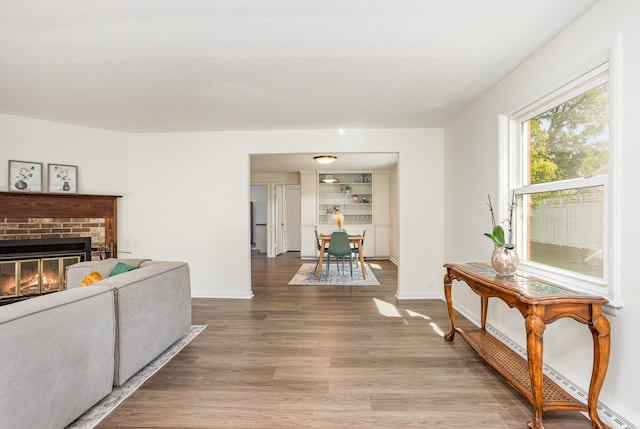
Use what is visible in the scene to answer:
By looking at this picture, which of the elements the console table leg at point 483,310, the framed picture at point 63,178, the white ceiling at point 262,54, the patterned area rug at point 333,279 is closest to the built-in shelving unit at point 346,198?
the patterned area rug at point 333,279


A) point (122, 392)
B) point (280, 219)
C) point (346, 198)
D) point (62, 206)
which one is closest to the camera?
point (122, 392)

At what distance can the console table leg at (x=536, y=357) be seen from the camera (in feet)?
5.04

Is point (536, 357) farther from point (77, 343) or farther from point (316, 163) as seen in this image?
point (316, 163)

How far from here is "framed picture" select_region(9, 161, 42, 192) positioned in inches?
138

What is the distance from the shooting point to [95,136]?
401cm

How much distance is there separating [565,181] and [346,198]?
6.12 m

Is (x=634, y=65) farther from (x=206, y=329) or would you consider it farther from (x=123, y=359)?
(x=206, y=329)

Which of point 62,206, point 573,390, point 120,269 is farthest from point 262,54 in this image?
point 62,206

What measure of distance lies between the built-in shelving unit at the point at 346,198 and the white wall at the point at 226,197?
3.91 meters

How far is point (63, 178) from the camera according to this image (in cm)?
379

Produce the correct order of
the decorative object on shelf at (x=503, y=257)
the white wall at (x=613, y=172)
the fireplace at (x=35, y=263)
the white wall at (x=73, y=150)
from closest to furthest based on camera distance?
the white wall at (x=613, y=172) → the decorative object on shelf at (x=503, y=257) → the fireplace at (x=35, y=263) → the white wall at (x=73, y=150)

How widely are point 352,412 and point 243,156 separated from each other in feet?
11.0

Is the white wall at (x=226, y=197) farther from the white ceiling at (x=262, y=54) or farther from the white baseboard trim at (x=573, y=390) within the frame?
the white baseboard trim at (x=573, y=390)

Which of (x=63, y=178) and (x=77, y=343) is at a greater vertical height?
(x=63, y=178)
